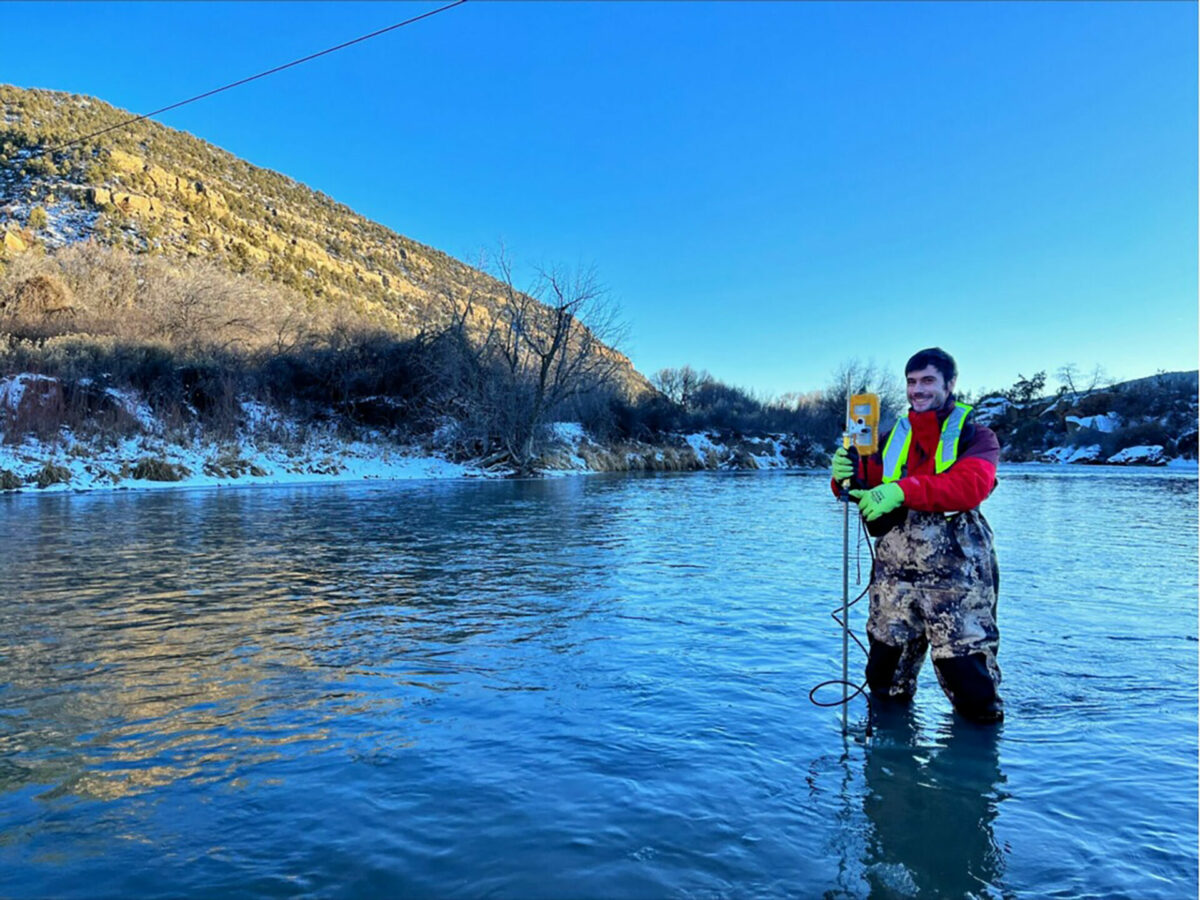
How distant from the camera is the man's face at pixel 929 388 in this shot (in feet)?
12.1

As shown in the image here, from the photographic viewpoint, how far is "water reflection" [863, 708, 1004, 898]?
7.70 feet

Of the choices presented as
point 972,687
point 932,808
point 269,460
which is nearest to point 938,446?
point 972,687

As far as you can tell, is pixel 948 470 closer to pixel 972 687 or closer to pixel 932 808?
pixel 972 687

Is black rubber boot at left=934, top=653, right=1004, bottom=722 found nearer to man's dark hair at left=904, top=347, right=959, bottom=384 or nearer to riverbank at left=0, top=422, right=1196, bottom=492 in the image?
man's dark hair at left=904, top=347, right=959, bottom=384

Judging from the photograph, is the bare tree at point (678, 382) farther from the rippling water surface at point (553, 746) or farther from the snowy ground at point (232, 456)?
the rippling water surface at point (553, 746)

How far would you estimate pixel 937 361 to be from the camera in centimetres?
370

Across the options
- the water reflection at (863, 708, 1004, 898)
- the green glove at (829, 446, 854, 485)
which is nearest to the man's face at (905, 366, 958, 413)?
the green glove at (829, 446, 854, 485)

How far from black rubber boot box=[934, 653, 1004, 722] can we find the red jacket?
2.79ft

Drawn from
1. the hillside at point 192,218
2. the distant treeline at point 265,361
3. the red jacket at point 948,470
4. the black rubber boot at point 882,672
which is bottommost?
the black rubber boot at point 882,672

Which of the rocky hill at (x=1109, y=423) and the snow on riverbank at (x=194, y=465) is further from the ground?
the rocky hill at (x=1109, y=423)

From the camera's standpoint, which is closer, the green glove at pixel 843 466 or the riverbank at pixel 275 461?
the green glove at pixel 843 466

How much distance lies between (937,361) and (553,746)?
287 cm

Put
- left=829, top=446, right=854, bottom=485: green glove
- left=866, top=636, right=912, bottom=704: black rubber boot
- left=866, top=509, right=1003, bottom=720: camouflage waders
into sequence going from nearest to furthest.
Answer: left=866, top=509, right=1003, bottom=720: camouflage waders, left=829, top=446, right=854, bottom=485: green glove, left=866, top=636, right=912, bottom=704: black rubber boot

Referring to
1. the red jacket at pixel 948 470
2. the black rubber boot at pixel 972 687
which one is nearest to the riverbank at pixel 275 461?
the red jacket at pixel 948 470
